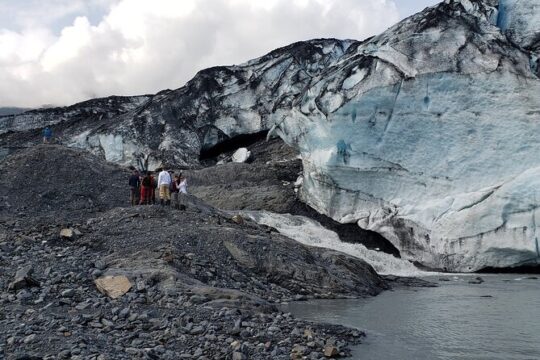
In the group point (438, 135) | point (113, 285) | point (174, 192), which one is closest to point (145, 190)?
point (174, 192)

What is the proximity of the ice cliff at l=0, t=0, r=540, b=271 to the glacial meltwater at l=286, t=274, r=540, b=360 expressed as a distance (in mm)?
3830

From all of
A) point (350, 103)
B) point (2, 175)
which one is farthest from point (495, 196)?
point (2, 175)

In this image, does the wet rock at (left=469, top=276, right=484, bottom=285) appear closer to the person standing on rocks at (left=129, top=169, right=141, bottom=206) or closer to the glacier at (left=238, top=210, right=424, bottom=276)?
the glacier at (left=238, top=210, right=424, bottom=276)

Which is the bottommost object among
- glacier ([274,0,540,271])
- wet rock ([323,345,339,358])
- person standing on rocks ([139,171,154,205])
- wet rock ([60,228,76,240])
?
wet rock ([323,345,339,358])

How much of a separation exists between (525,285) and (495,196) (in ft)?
11.4

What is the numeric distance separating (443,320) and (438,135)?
410 inches

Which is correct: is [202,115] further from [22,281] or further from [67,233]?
[22,281]

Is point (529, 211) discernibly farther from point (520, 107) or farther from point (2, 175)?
point (2, 175)

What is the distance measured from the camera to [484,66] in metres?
18.8

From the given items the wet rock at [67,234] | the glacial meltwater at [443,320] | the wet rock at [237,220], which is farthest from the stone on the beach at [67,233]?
the wet rock at [237,220]

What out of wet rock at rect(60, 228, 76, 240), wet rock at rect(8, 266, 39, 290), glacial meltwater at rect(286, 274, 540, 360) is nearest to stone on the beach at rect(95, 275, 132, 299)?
wet rock at rect(8, 266, 39, 290)

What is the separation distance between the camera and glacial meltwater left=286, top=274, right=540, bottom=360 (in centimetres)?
757

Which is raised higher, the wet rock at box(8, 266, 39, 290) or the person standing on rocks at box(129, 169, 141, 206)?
the person standing on rocks at box(129, 169, 141, 206)

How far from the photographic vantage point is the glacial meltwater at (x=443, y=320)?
757 centimetres
